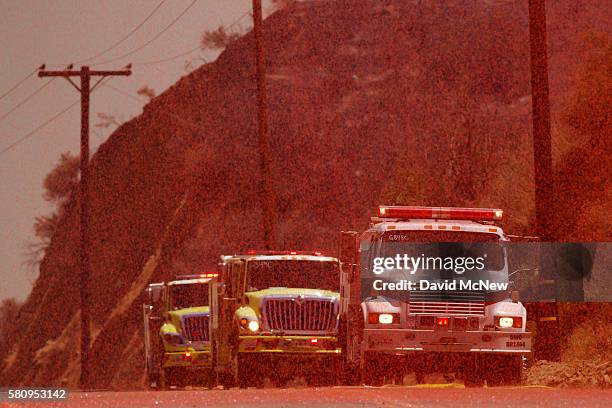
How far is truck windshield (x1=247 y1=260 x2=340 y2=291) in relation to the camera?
29913 mm

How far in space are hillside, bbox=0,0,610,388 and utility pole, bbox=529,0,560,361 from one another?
1214 inches

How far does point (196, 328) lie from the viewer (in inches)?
1471

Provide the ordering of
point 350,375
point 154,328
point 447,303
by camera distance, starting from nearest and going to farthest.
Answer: point 447,303
point 350,375
point 154,328

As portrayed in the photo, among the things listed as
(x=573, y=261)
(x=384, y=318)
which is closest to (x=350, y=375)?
(x=384, y=318)

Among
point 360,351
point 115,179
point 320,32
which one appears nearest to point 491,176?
point 360,351

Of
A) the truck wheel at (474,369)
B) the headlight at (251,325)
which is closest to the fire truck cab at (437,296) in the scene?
the truck wheel at (474,369)

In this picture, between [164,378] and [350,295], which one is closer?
[350,295]

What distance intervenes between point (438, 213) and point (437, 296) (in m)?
1.52

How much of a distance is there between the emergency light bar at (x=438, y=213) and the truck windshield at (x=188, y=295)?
1253cm

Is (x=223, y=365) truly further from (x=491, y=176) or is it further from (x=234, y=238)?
(x=234, y=238)

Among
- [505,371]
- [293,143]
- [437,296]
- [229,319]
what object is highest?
[293,143]

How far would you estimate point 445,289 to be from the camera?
2569cm

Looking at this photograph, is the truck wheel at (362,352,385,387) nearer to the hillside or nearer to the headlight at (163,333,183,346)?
the headlight at (163,333,183,346)

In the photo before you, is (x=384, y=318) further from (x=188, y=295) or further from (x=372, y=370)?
(x=188, y=295)
